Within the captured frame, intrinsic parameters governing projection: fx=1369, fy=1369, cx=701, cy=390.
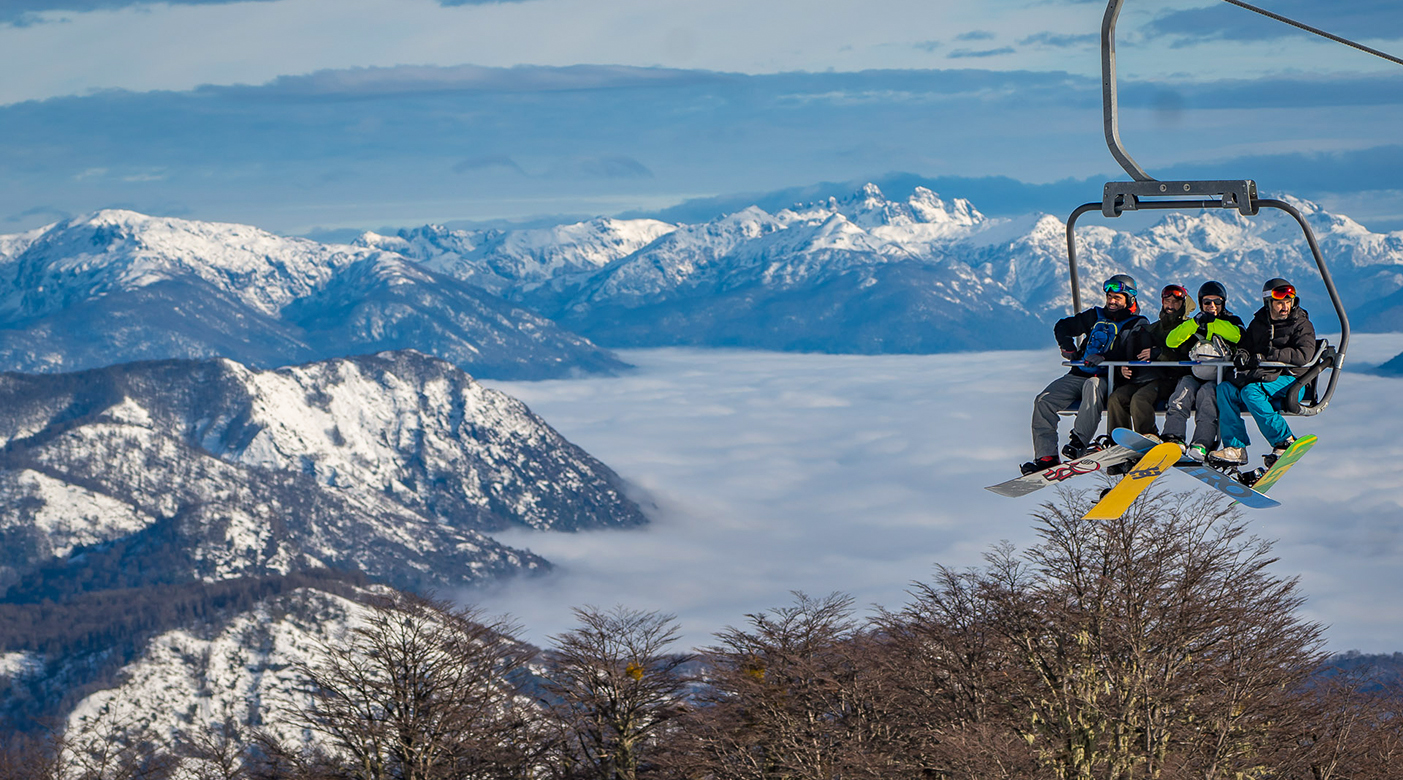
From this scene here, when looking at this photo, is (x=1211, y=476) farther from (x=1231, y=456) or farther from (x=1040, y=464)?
(x=1040, y=464)

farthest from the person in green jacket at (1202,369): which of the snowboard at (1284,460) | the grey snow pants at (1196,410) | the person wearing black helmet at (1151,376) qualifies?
the snowboard at (1284,460)

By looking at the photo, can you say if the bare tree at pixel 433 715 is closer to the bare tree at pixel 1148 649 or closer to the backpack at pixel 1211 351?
the bare tree at pixel 1148 649

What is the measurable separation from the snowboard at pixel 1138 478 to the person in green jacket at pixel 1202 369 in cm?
49

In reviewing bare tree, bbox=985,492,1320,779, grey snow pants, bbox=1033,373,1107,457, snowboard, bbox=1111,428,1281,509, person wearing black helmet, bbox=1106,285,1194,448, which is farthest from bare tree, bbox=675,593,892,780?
snowboard, bbox=1111,428,1281,509

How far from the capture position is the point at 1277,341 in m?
18.1

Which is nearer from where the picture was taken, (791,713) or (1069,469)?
(1069,469)

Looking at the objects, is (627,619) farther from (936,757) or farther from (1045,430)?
(1045,430)

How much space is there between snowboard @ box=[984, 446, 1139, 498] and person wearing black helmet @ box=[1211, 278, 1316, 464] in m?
1.24

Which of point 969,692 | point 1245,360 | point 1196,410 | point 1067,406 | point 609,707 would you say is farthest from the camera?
point 609,707

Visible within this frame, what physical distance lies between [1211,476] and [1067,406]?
307 centimetres

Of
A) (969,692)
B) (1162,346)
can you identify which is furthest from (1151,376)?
(969,692)

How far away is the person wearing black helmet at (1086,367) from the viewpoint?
19.6 meters

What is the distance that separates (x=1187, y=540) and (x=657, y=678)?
2642 cm

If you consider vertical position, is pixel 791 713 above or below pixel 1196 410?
below
